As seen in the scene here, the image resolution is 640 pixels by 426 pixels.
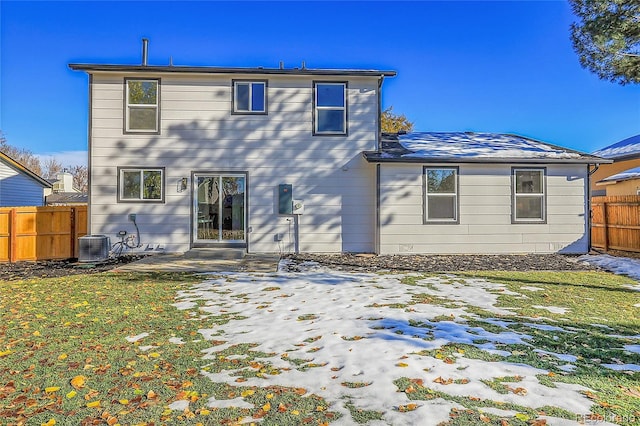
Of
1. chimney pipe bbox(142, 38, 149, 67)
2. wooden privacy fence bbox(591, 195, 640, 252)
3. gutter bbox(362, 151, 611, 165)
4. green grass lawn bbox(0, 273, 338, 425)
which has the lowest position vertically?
green grass lawn bbox(0, 273, 338, 425)

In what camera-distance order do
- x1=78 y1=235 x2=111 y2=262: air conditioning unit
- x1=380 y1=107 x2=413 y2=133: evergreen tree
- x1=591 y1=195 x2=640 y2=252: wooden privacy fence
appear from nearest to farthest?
1. x1=78 y1=235 x2=111 y2=262: air conditioning unit
2. x1=591 y1=195 x2=640 y2=252: wooden privacy fence
3. x1=380 y1=107 x2=413 y2=133: evergreen tree

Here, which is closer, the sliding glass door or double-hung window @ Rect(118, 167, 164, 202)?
double-hung window @ Rect(118, 167, 164, 202)

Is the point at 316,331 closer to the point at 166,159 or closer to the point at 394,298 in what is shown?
the point at 394,298

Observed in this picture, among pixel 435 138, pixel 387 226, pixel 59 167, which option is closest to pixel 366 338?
pixel 387 226

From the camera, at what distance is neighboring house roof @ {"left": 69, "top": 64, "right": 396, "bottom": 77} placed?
36.6 feet

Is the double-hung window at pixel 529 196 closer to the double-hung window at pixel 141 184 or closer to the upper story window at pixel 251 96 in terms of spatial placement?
the upper story window at pixel 251 96

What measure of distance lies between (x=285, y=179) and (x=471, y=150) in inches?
241

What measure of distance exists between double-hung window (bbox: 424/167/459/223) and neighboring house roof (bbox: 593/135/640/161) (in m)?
12.4

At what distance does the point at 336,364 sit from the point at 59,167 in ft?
206

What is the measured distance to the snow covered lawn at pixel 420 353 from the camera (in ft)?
8.75

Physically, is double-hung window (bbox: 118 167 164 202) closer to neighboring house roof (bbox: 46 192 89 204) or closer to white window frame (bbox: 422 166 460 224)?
white window frame (bbox: 422 166 460 224)

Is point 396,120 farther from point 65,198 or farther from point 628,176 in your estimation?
point 65,198

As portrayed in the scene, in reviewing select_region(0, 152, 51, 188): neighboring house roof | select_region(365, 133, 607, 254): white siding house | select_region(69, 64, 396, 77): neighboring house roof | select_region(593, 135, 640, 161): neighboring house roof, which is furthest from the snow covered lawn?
select_region(0, 152, 51, 188): neighboring house roof

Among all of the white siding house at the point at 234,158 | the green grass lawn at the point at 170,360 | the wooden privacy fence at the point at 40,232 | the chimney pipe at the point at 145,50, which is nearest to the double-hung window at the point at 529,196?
the white siding house at the point at 234,158
